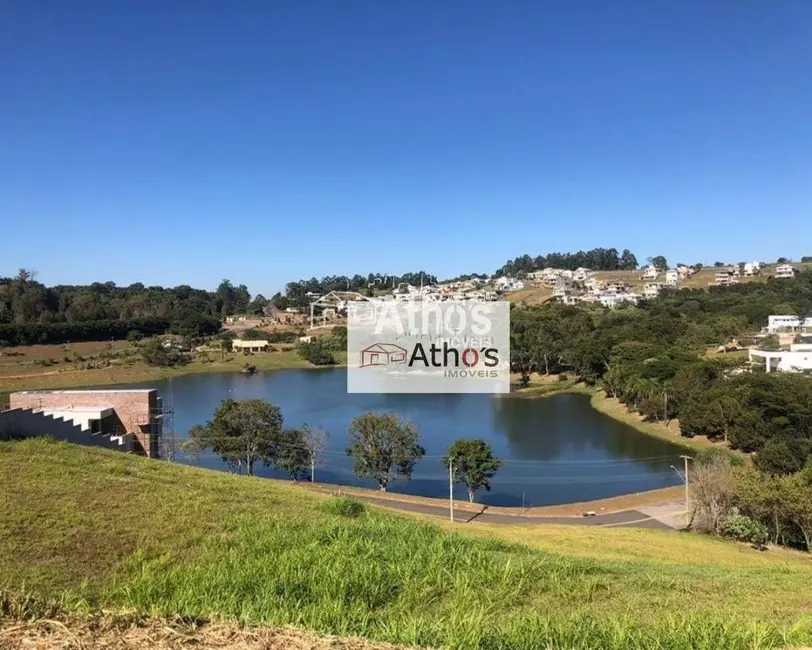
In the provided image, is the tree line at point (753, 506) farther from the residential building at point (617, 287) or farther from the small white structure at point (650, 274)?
the small white structure at point (650, 274)

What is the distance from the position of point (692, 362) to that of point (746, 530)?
59.2 ft

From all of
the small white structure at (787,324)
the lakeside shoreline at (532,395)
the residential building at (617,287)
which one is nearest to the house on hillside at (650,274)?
the residential building at (617,287)

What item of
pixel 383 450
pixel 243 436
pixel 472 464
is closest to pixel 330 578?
pixel 472 464

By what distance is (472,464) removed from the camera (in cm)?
1561

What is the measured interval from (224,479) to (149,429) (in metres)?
6.92

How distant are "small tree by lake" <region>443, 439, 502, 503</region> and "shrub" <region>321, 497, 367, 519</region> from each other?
10.1 m

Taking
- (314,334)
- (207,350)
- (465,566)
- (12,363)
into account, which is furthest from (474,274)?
(465,566)

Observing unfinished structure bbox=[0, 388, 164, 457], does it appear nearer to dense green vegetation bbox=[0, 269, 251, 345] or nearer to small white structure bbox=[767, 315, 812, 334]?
dense green vegetation bbox=[0, 269, 251, 345]

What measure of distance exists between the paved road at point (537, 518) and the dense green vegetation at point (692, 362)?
4.88 metres

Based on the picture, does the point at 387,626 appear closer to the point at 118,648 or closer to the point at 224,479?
the point at 118,648

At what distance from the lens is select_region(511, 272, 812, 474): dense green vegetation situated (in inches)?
786

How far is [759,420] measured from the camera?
1975 centimetres

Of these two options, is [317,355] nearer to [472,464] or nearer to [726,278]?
[472,464]

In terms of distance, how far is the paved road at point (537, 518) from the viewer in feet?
42.0
